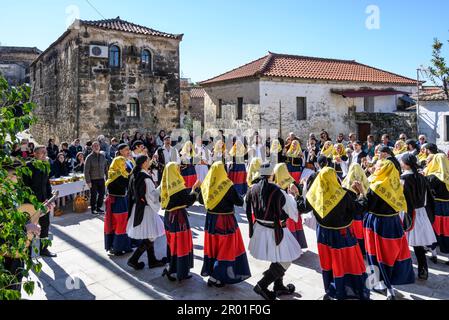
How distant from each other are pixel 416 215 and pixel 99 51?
16976mm

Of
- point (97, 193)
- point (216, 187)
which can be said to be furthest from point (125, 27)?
point (216, 187)

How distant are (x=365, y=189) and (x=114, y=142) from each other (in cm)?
951

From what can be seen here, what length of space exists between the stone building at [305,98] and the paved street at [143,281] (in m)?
14.7

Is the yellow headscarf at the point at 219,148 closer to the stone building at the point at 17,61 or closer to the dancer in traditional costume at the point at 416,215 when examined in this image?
the dancer in traditional costume at the point at 416,215

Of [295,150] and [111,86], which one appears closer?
[295,150]

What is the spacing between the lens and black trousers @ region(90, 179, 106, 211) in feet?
30.3

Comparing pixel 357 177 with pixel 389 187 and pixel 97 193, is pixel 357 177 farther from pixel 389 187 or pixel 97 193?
pixel 97 193

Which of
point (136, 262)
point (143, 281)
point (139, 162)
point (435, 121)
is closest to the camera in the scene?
point (143, 281)

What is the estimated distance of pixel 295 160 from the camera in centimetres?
1090

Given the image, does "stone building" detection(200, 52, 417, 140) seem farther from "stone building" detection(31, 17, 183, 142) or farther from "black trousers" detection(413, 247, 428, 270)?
"black trousers" detection(413, 247, 428, 270)

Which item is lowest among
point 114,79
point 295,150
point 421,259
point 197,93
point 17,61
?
point 421,259

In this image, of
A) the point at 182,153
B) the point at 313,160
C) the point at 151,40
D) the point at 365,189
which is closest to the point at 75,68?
the point at 151,40

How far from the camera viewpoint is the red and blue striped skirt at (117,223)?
21.2ft

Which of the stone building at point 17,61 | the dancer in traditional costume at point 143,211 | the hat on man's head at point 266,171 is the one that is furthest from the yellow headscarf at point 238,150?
the stone building at point 17,61
